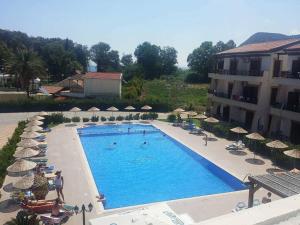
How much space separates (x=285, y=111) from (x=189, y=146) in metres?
8.97

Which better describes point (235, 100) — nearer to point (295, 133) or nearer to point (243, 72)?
point (243, 72)

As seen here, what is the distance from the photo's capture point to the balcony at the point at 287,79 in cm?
2727

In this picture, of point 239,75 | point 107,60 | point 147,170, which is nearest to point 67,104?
point 239,75

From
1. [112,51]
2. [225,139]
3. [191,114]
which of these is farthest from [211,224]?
[112,51]

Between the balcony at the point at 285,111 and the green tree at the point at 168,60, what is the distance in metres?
67.6

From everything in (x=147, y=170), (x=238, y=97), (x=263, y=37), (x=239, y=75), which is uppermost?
(x=263, y=37)

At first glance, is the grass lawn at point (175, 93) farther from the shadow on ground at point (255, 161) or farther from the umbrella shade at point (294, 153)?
the umbrella shade at point (294, 153)

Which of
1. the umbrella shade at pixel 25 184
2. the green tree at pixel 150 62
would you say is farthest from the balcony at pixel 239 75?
the green tree at pixel 150 62

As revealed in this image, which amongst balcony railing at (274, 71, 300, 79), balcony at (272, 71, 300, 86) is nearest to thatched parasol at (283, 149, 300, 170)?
balcony at (272, 71, 300, 86)

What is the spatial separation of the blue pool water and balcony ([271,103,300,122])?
349 inches

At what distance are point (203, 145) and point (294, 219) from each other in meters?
26.1

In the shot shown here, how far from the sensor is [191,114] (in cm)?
4019

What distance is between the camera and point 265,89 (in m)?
31.8

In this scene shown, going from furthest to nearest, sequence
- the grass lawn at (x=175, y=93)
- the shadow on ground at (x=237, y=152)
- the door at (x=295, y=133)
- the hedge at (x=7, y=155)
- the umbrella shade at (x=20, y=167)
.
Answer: the grass lawn at (x=175, y=93)
the door at (x=295, y=133)
the shadow on ground at (x=237, y=152)
the hedge at (x=7, y=155)
the umbrella shade at (x=20, y=167)
